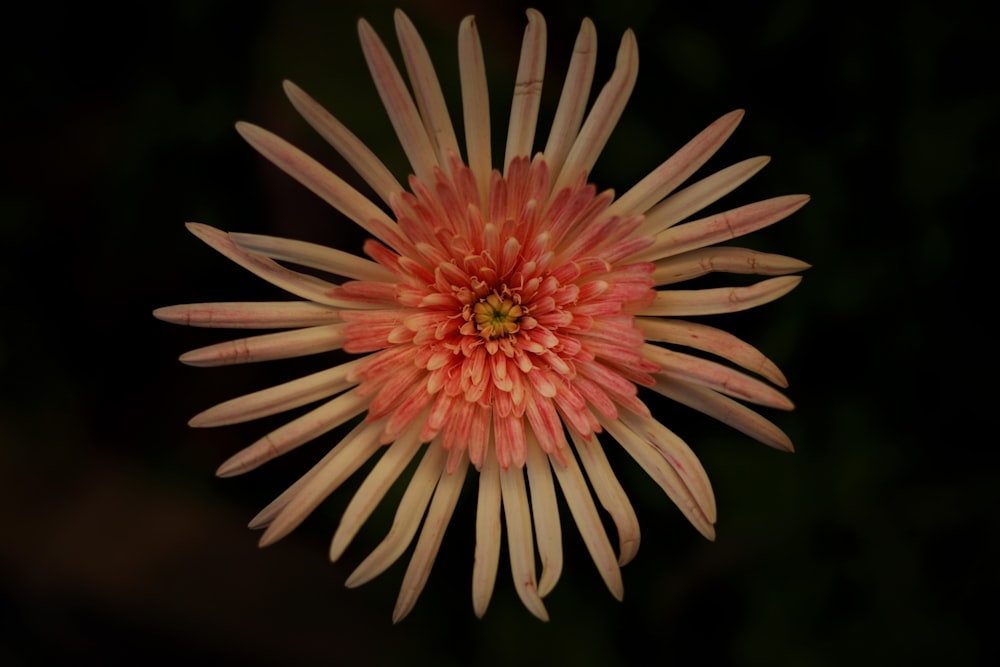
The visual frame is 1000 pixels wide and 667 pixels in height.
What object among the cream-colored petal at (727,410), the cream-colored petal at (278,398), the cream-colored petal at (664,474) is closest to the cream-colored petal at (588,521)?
the cream-colored petal at (664,474)

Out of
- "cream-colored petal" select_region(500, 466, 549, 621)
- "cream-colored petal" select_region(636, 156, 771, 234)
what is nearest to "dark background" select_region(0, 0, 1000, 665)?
"cream-colored petal" select_region(636, 156, 771, 234)

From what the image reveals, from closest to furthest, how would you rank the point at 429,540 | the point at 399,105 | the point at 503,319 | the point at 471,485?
1. the point at 399,105
2. the point at 429,540
3. the point at 503,319
4. the point at 471,485

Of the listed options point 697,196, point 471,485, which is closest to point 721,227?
point 697,196

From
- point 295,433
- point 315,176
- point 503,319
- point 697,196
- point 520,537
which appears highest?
point 315,176

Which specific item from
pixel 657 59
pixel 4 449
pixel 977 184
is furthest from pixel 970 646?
pixel 4 449

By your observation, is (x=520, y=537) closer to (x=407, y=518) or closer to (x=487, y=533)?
(x=487, y=533)

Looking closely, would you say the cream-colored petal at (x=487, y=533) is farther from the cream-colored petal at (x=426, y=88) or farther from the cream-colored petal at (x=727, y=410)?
the cream-colored petal at (x=426, y=88)

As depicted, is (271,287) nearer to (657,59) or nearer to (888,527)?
(657,59)

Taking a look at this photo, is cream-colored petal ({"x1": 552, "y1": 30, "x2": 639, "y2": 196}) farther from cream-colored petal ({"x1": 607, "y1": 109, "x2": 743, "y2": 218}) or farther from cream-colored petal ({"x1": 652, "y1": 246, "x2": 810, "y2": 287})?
cream-colored petal ({"x1": 652, "y1": 246, "x2": 810, "y2": 287})
